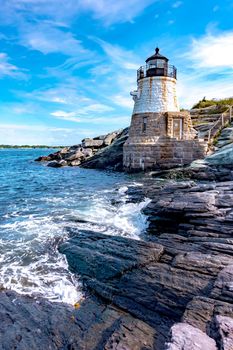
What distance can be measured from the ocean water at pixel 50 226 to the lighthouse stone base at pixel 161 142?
25.1 feet

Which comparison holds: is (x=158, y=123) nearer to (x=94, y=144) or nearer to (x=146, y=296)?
(x=146, y=296)

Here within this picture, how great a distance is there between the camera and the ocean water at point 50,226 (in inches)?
246

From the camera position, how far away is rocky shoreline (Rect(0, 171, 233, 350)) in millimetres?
3908

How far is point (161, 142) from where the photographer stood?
24.8 m

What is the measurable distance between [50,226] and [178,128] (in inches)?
726

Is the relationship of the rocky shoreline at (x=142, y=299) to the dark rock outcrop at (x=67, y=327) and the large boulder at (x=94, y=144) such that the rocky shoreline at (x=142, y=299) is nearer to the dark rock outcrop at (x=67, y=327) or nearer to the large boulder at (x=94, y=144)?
the dark rock outcrop at (x=67, y=327)

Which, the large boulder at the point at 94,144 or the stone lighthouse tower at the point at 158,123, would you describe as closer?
the stone lighthouse tower at the point at 158,123

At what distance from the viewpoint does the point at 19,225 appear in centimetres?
1044

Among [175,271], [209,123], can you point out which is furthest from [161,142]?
[175,271]

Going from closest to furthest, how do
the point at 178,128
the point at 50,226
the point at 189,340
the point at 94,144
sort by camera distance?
the point at 189,340, the point at 50,226, the point at 178,128, the point at 94,144

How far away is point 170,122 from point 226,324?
898 inches

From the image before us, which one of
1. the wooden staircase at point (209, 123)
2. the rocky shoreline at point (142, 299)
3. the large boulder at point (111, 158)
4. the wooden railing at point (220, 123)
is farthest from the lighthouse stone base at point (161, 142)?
the rocky shoreline at point (142, 299)

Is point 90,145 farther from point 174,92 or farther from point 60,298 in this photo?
point 60,298

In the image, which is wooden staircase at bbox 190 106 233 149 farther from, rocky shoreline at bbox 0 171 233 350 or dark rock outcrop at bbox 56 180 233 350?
rocky shoreline at bbox 0 171 233 350
